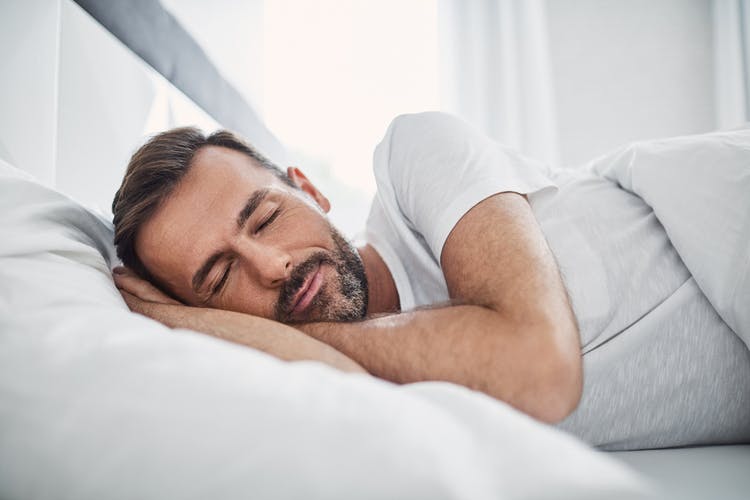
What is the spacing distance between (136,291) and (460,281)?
0.59 m

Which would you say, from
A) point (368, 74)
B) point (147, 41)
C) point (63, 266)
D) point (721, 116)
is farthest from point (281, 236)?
point (721, 116)

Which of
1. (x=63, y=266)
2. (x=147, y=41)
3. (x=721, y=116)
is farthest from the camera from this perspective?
(x=721, y=116)

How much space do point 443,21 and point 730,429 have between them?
238cm

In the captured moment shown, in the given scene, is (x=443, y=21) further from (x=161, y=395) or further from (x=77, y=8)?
(x=161, y=395)

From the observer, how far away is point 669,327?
2.29ft

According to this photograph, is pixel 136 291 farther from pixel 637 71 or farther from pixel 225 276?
pixel 637 71

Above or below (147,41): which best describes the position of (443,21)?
above

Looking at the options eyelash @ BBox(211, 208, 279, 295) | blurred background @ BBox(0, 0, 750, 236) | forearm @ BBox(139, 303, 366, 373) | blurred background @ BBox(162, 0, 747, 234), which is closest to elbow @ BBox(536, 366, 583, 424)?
forearm @ BBox(139, 303, 366, 373)

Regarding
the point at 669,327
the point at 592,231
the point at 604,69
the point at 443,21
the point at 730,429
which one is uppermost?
the point at 443,21

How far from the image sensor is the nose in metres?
0.85

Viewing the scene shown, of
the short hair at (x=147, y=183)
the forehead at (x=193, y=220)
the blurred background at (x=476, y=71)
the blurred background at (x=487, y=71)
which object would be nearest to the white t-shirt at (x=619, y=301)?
the forehead at (x=193, y=220)

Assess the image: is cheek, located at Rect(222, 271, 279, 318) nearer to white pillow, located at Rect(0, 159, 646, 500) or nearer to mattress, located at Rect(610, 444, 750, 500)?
white pillow, located at Rect(0, 159, 646, 500)

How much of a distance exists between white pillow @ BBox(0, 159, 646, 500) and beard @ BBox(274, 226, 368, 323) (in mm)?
487

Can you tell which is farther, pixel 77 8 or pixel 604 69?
pixel 604 69
